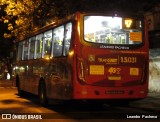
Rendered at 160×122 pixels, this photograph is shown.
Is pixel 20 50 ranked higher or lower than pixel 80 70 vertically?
higher

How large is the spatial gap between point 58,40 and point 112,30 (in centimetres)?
219

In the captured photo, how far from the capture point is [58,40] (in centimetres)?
1538

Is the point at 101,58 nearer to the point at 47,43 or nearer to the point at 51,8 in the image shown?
the point at 47,43

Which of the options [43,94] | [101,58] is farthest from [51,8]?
[101,58]

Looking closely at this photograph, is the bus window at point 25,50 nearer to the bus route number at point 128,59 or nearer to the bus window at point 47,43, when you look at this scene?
the bus window at point 47,43

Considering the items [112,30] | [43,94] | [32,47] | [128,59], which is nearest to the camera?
[112,30]

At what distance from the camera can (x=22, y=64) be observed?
21578 mm

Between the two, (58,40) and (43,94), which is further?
(43,94)

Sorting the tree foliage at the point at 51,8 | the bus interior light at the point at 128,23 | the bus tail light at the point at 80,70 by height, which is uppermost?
the tree foliage at the point at 51,8

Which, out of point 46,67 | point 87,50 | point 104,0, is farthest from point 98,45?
point 104,0

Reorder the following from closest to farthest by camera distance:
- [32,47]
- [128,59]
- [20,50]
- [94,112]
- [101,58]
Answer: [101,58], [128,59], [94,112], [32,47], [20,50]

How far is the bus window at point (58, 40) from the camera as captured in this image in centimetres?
1505

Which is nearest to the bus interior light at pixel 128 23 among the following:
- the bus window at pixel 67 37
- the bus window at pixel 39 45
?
the bus window at pixel 67 37

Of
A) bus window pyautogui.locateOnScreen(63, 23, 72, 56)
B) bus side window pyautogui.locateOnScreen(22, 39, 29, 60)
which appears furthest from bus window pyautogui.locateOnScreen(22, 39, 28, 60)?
bus window pyautogui.locateOnScreen(63, 23, 72, 56)
